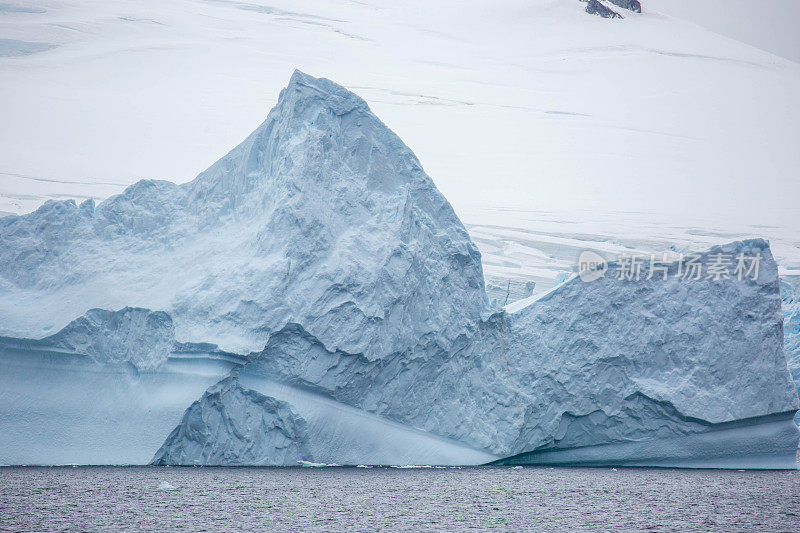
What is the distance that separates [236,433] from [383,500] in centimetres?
245

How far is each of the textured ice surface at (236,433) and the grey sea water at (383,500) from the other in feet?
0.63

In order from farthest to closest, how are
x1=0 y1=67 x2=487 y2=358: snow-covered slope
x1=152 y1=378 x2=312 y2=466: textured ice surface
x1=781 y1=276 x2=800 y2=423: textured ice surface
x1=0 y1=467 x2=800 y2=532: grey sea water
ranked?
1. x1=781 y1=276 x2=800 y2=423: textured ice surface
2. x1=0 y1=67 x2=487 y2=358: snow-covered slope
3. x1=152 y1=378 x2=312 y2=466: textured ice surface
4. x1=0 y1=467 x2=800 y2=532: grey sea water

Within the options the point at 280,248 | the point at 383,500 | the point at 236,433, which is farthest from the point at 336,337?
the point at 383,500

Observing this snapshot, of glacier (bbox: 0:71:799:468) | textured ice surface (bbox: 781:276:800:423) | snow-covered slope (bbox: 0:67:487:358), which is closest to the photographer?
glacier (bbox: 0:71:799:468)

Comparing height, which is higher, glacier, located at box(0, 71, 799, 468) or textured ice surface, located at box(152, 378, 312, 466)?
glacier, located at box(0, 71, 799, 468)

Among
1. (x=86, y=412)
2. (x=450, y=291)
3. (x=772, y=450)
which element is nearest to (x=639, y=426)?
(x=772, y=450)

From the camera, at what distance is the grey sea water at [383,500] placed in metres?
8.81

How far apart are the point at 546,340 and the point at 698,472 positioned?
2926 mm

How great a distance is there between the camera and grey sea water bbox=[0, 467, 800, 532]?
8812 millimetres

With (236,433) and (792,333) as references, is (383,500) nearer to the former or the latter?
(236,433)

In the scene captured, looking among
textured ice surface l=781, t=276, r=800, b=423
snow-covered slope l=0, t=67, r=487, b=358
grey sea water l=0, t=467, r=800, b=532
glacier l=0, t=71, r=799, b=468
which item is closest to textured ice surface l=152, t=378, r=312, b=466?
glacier l=0, t=71, r=799, b=468

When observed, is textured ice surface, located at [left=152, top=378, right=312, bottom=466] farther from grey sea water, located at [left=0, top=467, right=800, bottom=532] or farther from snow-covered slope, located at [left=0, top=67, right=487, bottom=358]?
snow-covered slope, located at [left=0, top=67, right=487, bottom=358]

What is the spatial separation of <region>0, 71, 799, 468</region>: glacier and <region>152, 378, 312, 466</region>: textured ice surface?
0.02 metres

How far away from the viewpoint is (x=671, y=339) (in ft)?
43.4
